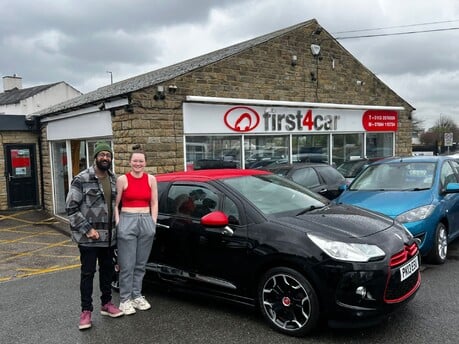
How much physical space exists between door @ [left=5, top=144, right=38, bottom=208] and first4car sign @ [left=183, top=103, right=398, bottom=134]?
23.1ft

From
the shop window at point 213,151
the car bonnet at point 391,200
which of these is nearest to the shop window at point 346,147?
the shop window at point 213,151

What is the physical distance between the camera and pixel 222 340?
367 centimetres

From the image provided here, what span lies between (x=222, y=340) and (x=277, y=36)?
9.15 m

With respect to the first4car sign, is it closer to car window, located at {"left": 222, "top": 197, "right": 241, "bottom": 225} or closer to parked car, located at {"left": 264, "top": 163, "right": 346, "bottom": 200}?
parked car, located at {"left": 264, "top": 163, "right": 346, "bottom": 200}

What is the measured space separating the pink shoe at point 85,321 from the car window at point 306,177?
16.6 ft

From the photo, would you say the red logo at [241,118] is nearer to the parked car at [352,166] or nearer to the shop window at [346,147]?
the parked car at [352,166]

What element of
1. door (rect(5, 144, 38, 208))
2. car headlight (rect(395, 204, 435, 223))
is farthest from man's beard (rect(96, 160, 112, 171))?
door (rect(5, 144, 38, 208))

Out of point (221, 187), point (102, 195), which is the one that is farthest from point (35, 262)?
point (221, 187)

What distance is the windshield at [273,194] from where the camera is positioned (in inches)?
166

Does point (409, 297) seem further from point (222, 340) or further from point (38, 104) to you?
point (38, 104)

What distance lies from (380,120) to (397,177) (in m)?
7.94

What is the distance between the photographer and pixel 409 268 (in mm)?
3746

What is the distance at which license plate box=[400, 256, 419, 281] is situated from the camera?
11.9ft

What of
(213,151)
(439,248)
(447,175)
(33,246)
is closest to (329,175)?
(447,175)
